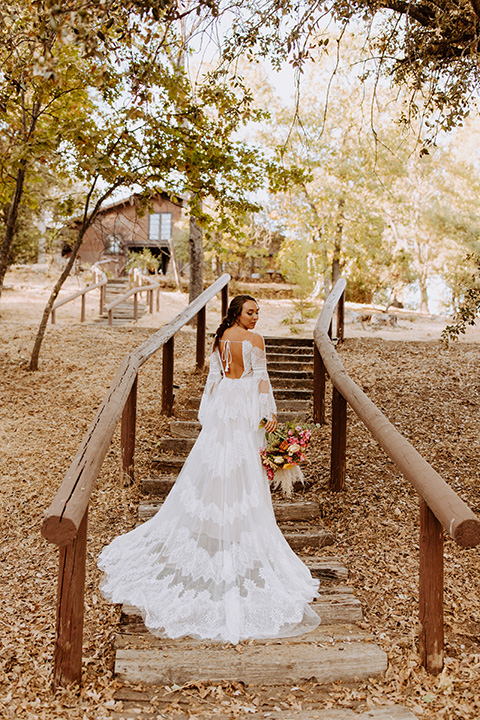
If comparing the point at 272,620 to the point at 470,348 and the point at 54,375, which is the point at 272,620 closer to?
the point at 54,375

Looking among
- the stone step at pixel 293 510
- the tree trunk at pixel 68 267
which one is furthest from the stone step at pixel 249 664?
the tree trunk at pixel 68 267

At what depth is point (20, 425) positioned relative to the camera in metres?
6.52

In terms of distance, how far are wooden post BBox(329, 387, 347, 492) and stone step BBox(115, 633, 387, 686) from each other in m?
1.96

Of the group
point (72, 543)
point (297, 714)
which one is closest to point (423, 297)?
point (297, 714)

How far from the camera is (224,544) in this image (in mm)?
3547

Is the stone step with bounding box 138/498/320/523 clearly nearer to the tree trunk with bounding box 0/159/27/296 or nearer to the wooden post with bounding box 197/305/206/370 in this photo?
the wooden post with bounding box 197/305/206/370

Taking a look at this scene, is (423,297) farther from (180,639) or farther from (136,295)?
(180,639)

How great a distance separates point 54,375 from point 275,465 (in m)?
5.40

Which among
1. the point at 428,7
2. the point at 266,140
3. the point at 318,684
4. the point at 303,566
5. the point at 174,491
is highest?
the point at 266,140

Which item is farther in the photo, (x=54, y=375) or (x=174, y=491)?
(x=54, y=375)

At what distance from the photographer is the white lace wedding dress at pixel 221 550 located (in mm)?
3143

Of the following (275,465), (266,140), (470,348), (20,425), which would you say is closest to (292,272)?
(266,140)

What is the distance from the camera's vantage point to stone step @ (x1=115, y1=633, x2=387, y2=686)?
9.40ft

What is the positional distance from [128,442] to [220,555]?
5.74 feet
